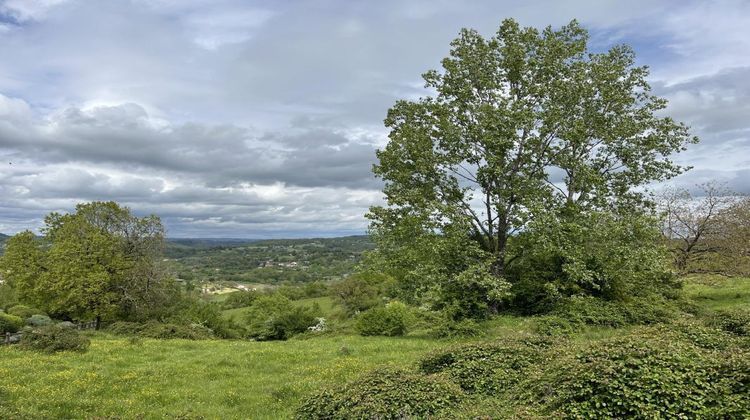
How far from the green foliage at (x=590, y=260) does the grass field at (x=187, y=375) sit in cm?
304

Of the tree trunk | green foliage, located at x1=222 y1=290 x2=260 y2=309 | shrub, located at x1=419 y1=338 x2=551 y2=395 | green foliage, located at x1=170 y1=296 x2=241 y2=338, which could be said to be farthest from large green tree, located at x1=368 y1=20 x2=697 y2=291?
green foliage, located at x1=222 y1=290 x2=260 y2=309

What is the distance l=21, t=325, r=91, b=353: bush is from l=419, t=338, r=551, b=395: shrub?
1832cm

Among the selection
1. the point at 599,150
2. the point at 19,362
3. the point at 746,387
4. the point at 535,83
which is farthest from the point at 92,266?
the point at 746,387

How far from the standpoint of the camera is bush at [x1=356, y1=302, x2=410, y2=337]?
1033 inches

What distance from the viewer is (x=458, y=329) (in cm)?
2245

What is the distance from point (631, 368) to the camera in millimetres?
8180

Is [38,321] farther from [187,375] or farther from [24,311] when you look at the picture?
[187,375]

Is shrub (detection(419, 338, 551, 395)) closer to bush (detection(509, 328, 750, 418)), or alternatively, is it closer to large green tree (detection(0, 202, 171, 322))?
bush (detection(509, 328, 750, 418))

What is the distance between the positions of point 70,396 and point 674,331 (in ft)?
57.7

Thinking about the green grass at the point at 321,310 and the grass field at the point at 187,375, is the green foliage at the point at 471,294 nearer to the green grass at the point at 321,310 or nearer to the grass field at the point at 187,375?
the grass field at the point at 187,375

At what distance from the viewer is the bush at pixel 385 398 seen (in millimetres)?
8820

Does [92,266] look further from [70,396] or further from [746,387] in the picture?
[746,387]

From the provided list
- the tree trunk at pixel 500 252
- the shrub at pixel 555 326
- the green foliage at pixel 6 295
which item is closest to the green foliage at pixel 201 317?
the green foliage at pixel 6 295

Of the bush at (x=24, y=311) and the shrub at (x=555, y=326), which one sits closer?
the shrub at (x=555, y=326)
